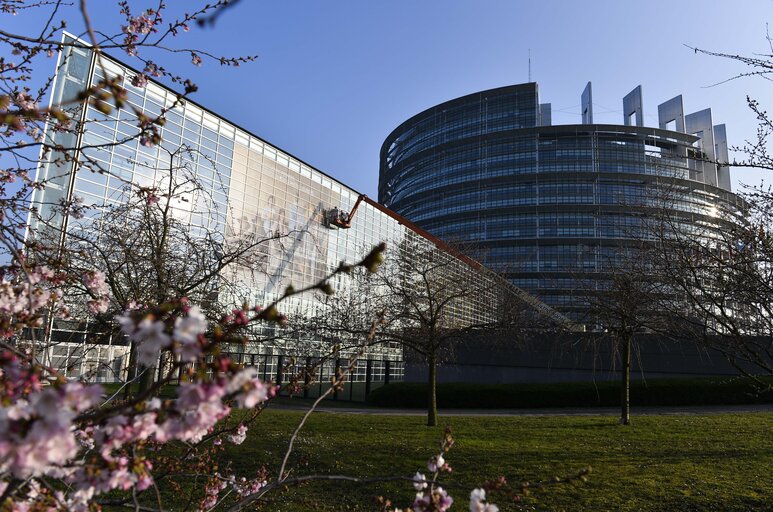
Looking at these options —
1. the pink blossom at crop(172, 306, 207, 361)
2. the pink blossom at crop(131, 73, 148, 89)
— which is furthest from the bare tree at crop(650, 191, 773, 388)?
the pink blossom at crop(131, 73, 148, 89)

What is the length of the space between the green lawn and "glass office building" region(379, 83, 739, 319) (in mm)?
44279

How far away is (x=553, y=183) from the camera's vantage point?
63031 millimetres

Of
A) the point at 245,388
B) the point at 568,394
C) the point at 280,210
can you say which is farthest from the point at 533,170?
the point at 245,388

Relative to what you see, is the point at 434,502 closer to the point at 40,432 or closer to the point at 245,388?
the point at 245,388

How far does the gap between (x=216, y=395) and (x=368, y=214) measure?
3718 cm

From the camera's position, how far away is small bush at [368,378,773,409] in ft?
52.0

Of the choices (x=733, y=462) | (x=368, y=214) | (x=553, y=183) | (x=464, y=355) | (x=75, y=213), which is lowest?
(x=733, y=462)

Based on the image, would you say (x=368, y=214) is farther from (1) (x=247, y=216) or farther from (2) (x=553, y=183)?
(2) (x=553, y=183)

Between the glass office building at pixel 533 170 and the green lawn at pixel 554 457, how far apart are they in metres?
44.3

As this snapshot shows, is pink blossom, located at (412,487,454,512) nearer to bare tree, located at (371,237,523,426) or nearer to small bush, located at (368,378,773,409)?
bare tree, located at (371,237,523,426)

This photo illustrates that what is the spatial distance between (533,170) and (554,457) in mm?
60238

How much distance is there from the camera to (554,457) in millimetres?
A: 8328

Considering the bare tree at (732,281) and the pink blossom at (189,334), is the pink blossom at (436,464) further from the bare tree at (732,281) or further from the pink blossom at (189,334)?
the bare tree at (732,281)

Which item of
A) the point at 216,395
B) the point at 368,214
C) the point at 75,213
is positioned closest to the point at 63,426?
the point at 216,395
